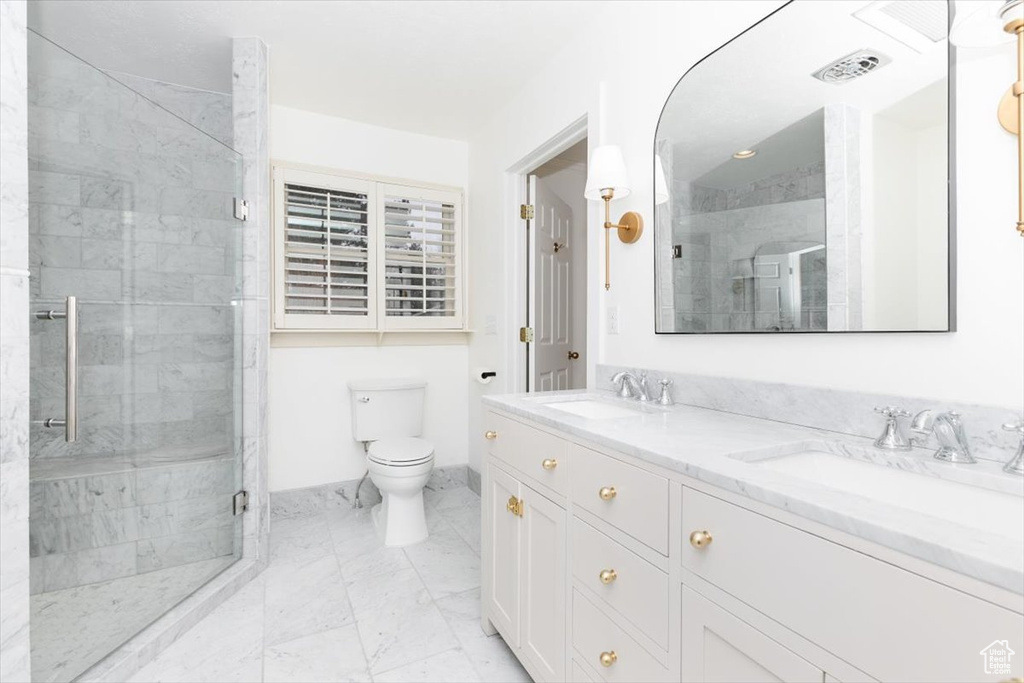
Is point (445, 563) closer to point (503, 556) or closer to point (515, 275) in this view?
point (503, 556)

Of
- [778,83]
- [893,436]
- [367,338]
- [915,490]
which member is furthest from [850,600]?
[367,338]

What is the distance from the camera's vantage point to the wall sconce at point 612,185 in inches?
67.4

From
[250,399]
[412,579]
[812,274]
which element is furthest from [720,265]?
[250,399]

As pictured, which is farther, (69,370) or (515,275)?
(515,275)

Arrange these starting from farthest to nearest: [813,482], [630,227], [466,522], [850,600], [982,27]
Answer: [466,522] → [630,227] → [982,27] → [813,482] → [850,600]

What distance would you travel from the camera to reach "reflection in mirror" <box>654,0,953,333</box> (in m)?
1.02

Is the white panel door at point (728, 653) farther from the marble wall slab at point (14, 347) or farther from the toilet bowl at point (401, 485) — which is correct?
the toilet bowl at point (401, 485)

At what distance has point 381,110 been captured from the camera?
2.87 metres

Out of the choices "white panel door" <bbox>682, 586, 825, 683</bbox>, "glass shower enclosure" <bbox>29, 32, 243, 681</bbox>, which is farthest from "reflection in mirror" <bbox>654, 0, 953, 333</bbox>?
"glass shower enclosure" <bbox>29, 32, 243, 681</bbox>

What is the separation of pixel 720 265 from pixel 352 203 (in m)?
2.22

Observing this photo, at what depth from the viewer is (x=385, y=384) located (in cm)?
294

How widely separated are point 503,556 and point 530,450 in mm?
434

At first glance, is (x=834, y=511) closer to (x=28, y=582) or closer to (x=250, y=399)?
(x=28, y=582)

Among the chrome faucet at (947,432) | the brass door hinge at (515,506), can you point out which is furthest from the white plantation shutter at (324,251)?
the chrome faucet at (947,432)
